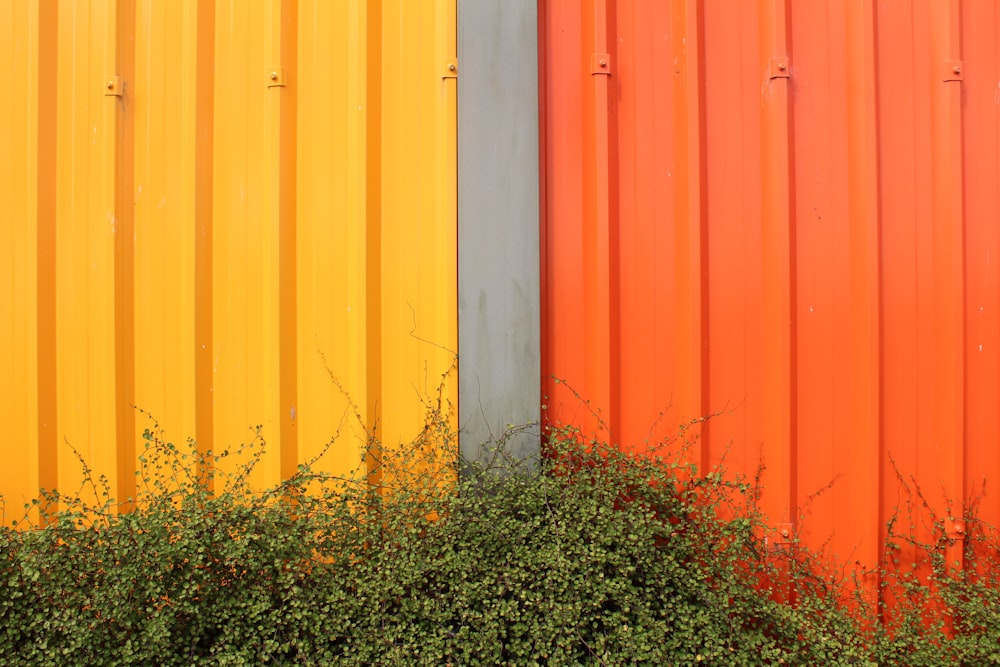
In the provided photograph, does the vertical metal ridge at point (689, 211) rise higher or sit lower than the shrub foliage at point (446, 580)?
higher

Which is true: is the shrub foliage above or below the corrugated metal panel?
below

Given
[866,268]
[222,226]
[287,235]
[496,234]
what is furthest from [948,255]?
[222,226]

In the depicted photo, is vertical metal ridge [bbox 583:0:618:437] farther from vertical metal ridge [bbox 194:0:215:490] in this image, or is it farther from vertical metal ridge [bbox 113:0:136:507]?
vertical metal ridge [bbox 113:0:136:507]

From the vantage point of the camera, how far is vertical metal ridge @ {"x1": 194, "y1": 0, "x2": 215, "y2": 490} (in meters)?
2.56

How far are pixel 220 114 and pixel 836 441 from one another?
10.2 ft

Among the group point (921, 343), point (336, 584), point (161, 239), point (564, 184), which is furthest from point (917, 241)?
point (161, 239)

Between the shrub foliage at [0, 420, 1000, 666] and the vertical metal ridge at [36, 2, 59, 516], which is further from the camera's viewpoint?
the vertical metal ridge at [36, 2, 59, 516]

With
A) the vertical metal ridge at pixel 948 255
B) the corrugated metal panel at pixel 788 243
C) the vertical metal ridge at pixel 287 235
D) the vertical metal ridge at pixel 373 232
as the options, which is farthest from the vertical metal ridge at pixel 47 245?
the vertical metal ridge at pixel 948 255

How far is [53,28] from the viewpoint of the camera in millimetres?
2625

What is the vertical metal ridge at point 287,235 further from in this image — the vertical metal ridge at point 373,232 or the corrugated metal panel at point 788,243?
the corrugated metal panel at point 788,243

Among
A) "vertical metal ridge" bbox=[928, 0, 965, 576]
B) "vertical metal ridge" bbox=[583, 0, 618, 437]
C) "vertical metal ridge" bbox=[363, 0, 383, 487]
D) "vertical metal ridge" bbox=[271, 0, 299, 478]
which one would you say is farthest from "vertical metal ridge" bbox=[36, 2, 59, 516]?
"vertical metal ridge" bbox=[928, 0, 965, 576]

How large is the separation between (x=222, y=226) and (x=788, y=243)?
2507 mm

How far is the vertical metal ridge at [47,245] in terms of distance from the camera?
101 inches

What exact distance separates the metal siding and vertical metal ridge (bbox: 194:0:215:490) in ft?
3.63
